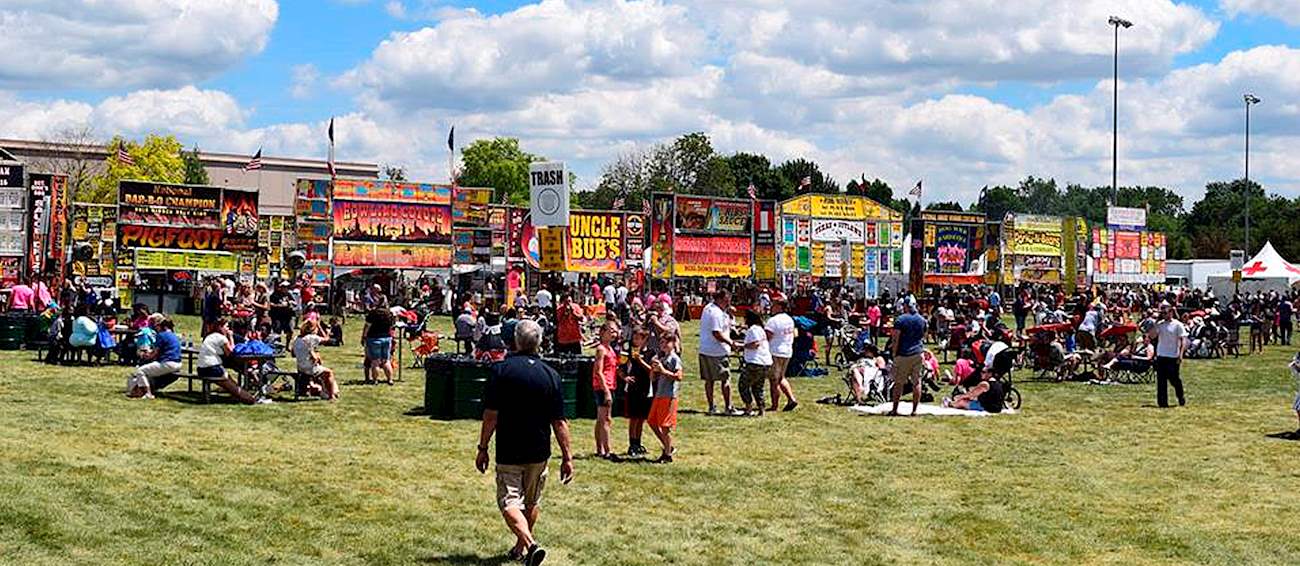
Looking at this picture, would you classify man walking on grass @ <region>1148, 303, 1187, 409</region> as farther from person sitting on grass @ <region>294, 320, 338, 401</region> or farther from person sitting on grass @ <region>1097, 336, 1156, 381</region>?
person sitting on grass @ <region>294, 320, 338, 401</region>

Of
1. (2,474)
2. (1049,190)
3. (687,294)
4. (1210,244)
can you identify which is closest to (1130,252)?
(687,294)

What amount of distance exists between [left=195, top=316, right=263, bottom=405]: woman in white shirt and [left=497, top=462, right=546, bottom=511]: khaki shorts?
9.93m

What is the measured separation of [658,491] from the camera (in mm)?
12062

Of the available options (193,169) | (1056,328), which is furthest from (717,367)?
(193,169)

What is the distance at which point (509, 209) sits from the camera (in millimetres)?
52875

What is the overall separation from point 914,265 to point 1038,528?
41.1 metres

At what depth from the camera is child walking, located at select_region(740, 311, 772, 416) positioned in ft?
57.1

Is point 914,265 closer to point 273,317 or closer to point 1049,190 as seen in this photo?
point 273,317

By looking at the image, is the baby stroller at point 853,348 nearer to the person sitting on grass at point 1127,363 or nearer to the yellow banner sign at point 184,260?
the person sitting on grass at point 1127,363

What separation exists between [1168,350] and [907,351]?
14.6ft

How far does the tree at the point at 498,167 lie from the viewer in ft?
367

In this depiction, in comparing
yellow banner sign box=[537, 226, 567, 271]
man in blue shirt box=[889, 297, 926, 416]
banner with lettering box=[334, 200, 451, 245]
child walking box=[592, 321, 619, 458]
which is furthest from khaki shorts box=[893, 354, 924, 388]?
banner with lettering box=[334, 200, 451, 245]

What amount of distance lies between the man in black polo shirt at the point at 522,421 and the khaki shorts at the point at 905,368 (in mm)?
10127

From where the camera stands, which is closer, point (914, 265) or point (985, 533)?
point (985, 533)
